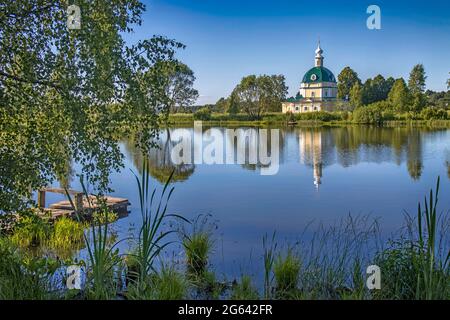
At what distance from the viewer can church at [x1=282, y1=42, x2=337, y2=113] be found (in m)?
85.8

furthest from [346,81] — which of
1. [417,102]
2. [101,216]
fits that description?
[101,216]

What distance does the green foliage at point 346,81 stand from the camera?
87750mm

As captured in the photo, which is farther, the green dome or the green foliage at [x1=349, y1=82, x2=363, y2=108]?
the green dome

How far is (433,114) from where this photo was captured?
56.2 m

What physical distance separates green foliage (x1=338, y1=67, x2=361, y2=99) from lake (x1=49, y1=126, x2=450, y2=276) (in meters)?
63.0

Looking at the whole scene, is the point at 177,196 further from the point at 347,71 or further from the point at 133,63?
the point at 347,71

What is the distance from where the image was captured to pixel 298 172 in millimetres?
19844

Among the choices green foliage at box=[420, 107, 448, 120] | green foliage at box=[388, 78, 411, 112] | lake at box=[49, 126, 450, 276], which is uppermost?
green foliage at box=[388, 78, 411, 112]

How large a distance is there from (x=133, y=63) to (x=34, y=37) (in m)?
1.13

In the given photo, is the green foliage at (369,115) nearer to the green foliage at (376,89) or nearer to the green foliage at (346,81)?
the green foliage at (376,89)

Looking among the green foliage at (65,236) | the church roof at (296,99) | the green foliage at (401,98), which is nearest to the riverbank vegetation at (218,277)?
the green foliage at (65,236)

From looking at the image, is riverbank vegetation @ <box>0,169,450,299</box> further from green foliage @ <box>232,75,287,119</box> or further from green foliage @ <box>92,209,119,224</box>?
green foliage @ <box>232,75,287,119</box>

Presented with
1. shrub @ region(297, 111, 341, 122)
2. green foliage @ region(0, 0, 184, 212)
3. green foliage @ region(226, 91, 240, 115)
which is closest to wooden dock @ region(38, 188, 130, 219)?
green foliage @ region(0, 0, 184, 212)
